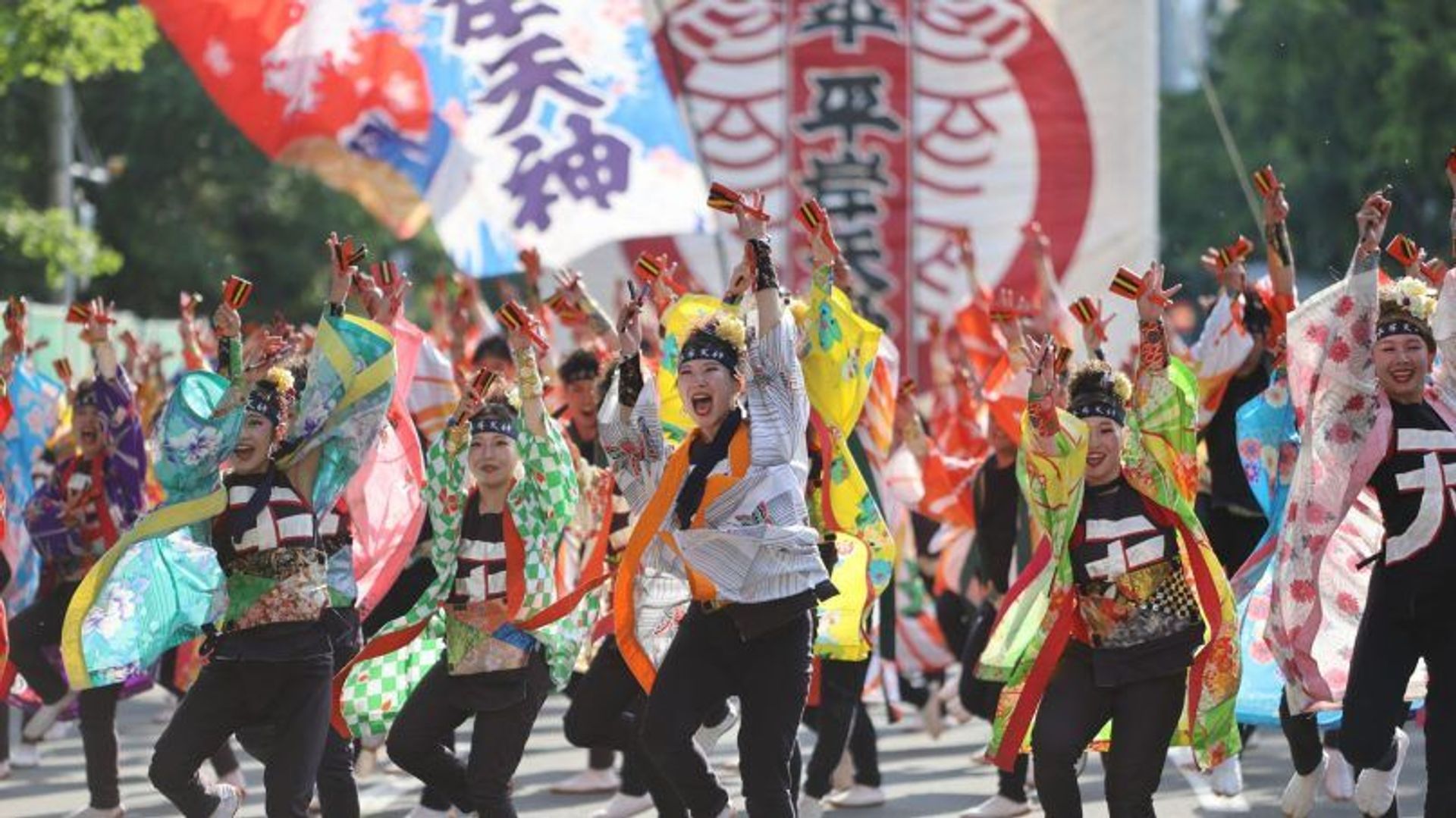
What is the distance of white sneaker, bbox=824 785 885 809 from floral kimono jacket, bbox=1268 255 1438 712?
99.3 inches

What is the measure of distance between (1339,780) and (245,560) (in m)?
4.44

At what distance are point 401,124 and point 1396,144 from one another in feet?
62.0

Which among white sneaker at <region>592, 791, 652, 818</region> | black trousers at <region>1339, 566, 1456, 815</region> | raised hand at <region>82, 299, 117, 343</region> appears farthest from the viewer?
white sneaker at <region>592, 791, 652, 818</region>

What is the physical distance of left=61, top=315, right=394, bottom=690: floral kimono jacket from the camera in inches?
319

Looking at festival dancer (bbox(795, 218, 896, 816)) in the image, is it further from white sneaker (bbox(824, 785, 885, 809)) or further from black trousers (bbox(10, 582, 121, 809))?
black trousers (bbox(10, 582, 121, 809))

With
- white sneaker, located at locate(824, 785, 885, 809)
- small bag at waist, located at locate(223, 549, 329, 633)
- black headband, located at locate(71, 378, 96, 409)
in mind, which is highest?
black headband, located at locate(71, 378, 96, 409)

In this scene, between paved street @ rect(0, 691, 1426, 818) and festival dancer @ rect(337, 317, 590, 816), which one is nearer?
festival dancer @ rect(337, 317, 590, 816)

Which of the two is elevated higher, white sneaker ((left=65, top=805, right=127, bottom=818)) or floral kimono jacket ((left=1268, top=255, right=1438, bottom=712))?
floral kimono jacket ((left=1268, top=255, right=1438, bottom=712))

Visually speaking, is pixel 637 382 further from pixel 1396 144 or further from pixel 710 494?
pixel 1396 144

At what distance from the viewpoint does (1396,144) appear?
30562 millimetres

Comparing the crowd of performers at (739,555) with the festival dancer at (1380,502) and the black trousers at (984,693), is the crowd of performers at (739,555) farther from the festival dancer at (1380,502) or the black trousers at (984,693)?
the black trousers at (984,693)

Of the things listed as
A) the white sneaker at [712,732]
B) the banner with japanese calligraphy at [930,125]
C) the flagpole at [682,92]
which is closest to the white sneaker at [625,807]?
the white sneaker at [712,732]

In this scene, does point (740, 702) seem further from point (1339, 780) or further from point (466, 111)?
point (466, 111)

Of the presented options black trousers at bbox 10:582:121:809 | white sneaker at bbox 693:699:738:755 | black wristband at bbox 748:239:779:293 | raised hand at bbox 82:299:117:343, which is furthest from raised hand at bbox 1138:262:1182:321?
black trousers at bbox 10:582:121:809
